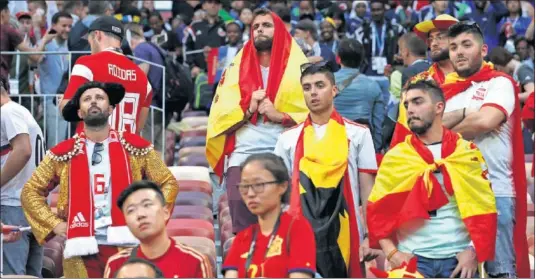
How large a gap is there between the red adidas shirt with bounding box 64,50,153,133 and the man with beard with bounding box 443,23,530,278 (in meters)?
2.22

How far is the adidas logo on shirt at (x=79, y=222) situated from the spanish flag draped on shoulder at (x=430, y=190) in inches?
62.8

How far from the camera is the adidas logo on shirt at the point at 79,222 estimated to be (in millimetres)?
8414

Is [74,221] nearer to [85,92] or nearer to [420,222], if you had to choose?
[85,92]

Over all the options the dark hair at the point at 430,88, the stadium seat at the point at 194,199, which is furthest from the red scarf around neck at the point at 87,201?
the stadium seat at the point at 194,199

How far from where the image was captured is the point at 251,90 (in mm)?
9352

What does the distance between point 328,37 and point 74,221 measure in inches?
326

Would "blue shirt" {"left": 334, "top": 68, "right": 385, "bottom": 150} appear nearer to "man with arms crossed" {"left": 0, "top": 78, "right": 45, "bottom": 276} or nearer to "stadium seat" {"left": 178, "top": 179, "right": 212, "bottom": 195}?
"stadium seat" {"left": 178, "top": 179, "right": 212, "bottom": 195}

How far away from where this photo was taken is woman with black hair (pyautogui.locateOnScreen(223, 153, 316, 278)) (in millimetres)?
7020

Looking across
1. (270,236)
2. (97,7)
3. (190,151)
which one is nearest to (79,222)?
(270,236)

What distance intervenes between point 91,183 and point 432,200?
6.36 ft

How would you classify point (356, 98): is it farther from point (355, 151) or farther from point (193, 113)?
point (193, 113)

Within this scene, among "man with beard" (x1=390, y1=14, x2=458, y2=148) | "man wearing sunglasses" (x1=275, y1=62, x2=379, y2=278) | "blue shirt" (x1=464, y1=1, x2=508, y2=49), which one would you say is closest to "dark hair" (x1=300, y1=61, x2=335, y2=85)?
"man wearing sunglasses" (x1=275, y1=62, x2=379, y2=278)

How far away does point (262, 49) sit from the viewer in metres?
9.43

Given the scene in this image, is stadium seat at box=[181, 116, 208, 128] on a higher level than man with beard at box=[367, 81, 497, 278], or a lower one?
higher
